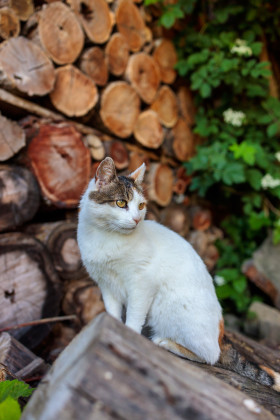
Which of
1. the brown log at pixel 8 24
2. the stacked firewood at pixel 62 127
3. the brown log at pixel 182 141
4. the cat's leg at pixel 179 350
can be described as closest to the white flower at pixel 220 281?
the stacked firewood at pixel 62 127

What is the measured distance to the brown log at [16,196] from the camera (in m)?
1.81

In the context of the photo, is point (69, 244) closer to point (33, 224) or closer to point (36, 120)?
point (33, 224)

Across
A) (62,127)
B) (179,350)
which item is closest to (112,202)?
(179,350)

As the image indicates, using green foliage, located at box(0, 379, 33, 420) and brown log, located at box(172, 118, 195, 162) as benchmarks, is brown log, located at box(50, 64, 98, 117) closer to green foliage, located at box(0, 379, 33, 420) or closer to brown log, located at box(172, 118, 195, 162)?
brown log, located at box(172, 118, 195, 162)

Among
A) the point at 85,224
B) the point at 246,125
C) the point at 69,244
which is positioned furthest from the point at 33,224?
the point at 246,125

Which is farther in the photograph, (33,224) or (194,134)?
(194,134)

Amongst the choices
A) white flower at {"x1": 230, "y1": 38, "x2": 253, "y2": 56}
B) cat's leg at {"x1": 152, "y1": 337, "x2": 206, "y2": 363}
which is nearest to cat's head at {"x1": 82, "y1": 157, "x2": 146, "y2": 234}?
cat's leg at {"x1": 152, "y1": 337, "x2": 206, "y2": 363}

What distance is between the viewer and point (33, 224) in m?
2.18

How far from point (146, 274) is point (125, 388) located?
0.60m

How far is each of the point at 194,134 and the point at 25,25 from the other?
6.10 ft

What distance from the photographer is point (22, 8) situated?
6.32 ft

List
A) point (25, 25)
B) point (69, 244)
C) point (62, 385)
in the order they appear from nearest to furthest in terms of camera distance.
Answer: point (62, 385)
point (25, 25)
point (69, 244)

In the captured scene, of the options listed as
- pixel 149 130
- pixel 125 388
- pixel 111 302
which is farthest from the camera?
pixel 149 130

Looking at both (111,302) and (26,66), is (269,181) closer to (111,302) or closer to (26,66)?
(111,302)
